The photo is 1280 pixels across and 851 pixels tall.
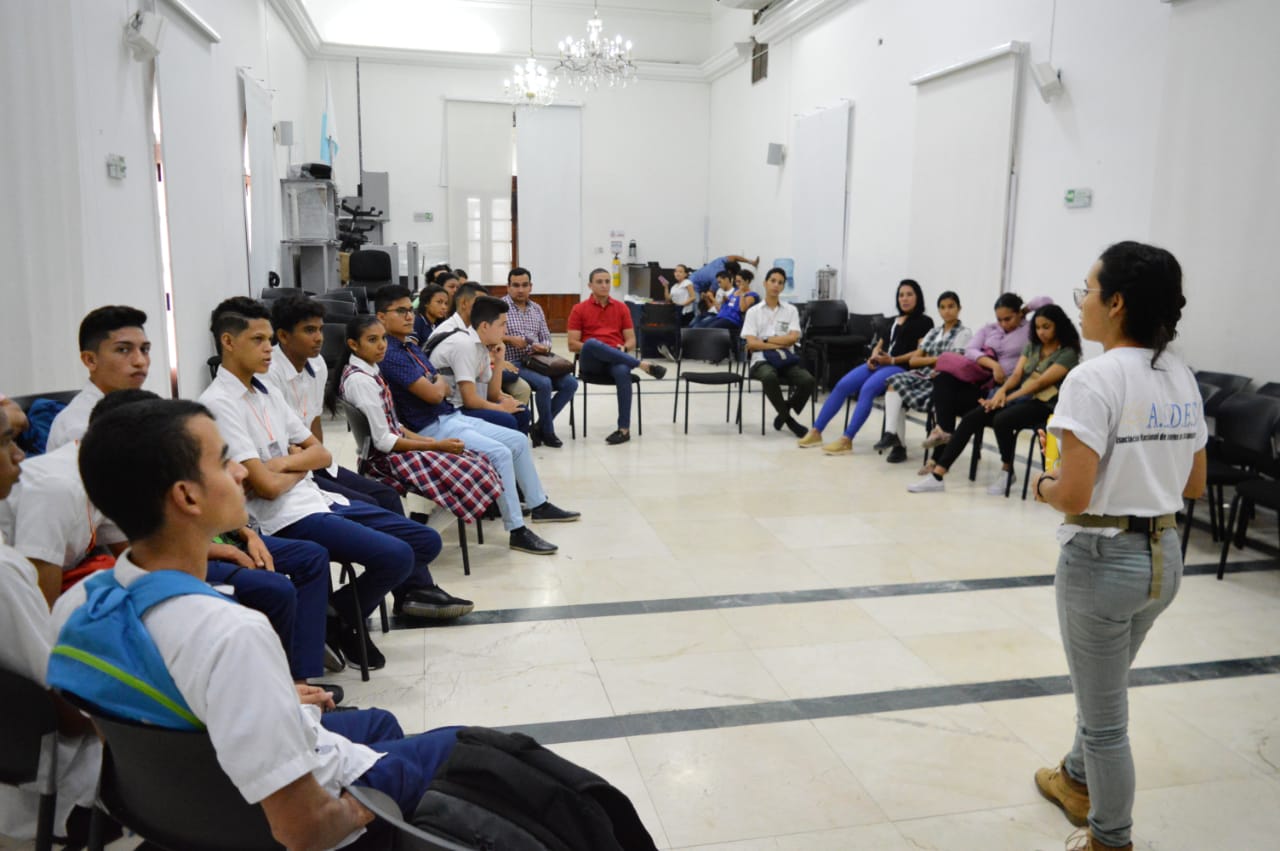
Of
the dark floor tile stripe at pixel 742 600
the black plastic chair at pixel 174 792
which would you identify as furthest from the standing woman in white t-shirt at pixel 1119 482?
the dark floor tile stripe at pixel 742 600

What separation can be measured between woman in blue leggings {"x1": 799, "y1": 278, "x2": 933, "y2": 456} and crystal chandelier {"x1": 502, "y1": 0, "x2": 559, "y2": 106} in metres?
6.28

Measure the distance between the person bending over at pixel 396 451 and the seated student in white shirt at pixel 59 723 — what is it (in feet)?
6.94

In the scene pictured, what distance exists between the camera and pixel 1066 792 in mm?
2355

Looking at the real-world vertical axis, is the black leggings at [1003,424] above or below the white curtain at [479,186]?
below

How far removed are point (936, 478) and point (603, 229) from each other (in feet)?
31.6

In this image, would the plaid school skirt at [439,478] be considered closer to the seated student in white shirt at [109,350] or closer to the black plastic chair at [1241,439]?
the seated student in white shirt at [109,350]

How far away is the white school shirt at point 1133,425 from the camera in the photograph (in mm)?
1933

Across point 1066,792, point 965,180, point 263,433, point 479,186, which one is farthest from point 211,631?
point 479,186

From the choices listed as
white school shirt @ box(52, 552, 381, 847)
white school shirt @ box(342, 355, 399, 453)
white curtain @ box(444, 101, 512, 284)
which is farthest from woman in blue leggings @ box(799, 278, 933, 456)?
white curtain @ box(444, 101, 512, 284)

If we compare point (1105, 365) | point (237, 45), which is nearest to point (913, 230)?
point (237, 45)

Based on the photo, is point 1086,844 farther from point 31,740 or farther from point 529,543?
point 529,543

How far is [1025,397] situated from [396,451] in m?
3.61

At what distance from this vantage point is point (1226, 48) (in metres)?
5.01

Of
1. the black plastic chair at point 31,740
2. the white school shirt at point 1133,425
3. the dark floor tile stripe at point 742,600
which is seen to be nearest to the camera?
the black plastic chair at point 31,740
